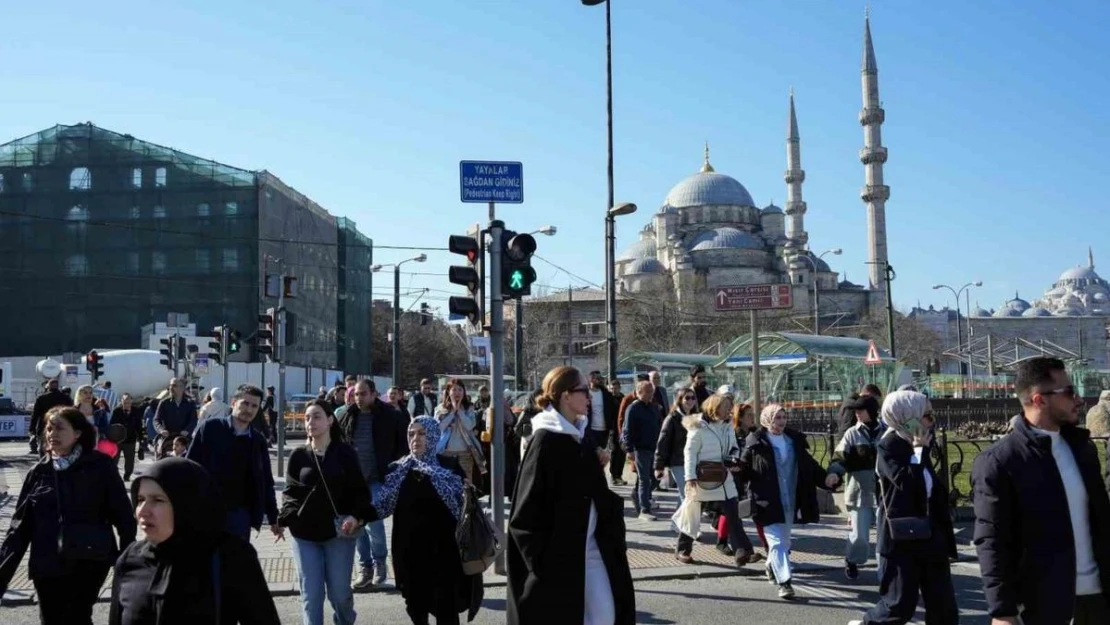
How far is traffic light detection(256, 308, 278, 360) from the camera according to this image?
18766 millimetres

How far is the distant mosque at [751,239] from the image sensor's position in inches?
3428

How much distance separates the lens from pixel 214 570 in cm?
325

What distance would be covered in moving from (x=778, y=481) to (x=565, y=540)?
4.38 meters

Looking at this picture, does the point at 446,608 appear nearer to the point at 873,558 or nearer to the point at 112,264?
the point at 873,558

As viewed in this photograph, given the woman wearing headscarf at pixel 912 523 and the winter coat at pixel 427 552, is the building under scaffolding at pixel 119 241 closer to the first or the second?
the winter coat at pixel 427 552

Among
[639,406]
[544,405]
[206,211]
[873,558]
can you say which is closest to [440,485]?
[544,405]

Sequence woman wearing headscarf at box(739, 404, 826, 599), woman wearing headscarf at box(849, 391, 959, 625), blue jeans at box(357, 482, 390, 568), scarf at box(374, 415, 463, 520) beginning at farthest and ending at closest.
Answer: blue jeans at box(357, 482, 390, 568) < woman wearing headscarf at box(739, 404, 826, 599) < scarf at box(374, 415, 463, 520) < woman wearing headscarf at box(849, 391, 959, 625)

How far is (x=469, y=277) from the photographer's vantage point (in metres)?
9.77

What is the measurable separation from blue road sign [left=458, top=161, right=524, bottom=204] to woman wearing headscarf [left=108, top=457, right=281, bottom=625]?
7.10 m

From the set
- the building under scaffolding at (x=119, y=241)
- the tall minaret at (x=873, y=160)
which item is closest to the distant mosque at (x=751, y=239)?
the tall minaret at (x=873, y=160)

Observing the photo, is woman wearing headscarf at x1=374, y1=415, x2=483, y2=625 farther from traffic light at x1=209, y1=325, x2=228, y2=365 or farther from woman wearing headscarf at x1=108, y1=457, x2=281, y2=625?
traffic light at x1=209, y1=325, x2=228, y2=365

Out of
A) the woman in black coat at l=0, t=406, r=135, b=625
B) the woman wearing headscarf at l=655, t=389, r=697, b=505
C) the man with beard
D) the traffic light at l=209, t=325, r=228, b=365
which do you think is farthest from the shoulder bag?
the traffic light at l=209, t=325, r=228, b=365

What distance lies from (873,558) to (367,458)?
4854mm

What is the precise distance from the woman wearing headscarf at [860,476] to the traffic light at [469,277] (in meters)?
3.40
